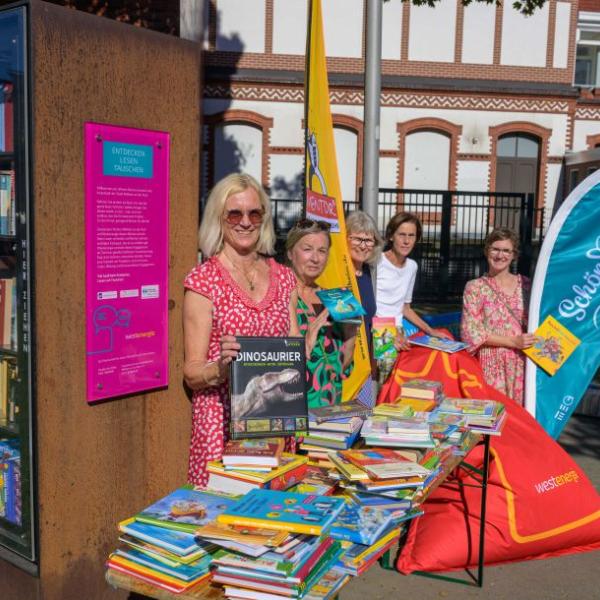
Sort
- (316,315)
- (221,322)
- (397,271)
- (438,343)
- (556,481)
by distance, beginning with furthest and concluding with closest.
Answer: (397,271) < (438,343) < (556,481) < (316,315) < (221,322)

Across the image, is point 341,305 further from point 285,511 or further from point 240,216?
point 285,511

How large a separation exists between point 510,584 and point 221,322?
235 centimetres

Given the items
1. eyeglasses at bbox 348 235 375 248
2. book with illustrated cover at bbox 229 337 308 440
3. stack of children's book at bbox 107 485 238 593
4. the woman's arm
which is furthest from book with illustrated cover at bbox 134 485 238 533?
eyeglasses at bbox 348 235 375 248

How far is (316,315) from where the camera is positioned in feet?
12.8

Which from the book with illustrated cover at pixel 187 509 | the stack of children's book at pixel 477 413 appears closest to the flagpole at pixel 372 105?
the stack of children's book at pixel 477 413

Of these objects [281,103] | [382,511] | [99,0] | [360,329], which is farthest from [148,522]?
[281,103]

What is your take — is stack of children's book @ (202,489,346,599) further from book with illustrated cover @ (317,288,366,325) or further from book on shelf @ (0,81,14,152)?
book on shelf @ (0,81,14,152)

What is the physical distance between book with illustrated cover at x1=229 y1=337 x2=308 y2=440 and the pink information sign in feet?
2.17

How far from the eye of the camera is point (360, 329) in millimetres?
4777

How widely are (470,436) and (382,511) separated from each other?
42.0 inches

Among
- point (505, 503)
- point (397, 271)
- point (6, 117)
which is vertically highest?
point (6, 117)

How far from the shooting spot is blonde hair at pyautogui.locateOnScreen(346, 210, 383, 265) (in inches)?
192

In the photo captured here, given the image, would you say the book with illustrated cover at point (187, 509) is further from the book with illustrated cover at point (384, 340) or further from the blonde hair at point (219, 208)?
the book with illustrated cover at point (384, 340)

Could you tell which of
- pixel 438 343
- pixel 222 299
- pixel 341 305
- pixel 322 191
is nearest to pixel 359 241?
pixel 322 191
